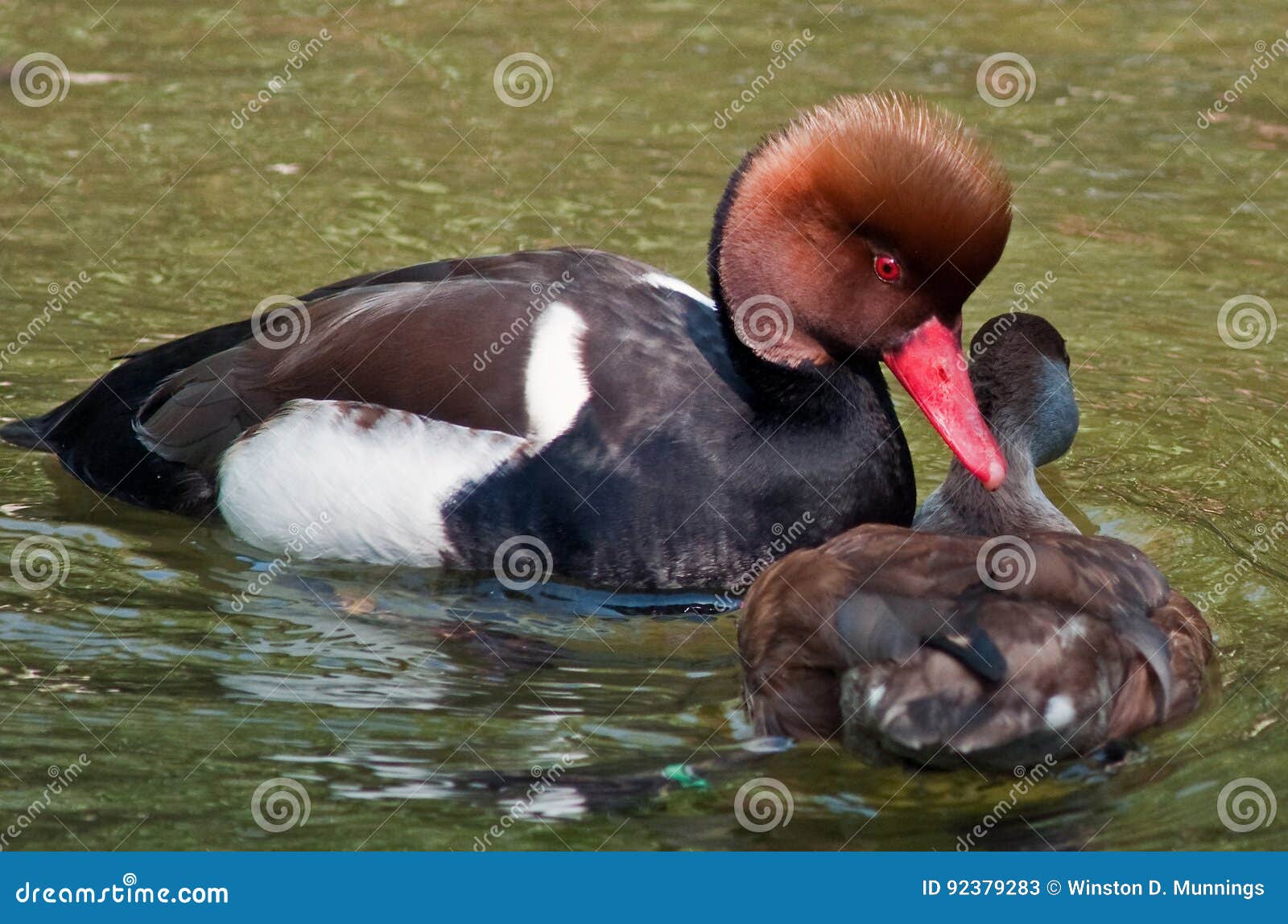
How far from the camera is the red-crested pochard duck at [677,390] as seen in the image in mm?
5328

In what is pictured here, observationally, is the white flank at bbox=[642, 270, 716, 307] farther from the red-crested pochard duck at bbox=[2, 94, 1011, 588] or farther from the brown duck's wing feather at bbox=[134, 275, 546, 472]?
the brown duck's wing feather at bbox=[134, 275, 546, 472]

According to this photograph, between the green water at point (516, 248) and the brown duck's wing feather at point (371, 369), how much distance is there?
38cm

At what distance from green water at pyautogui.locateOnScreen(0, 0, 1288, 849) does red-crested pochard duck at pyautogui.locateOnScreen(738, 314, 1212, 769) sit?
16 centimetres

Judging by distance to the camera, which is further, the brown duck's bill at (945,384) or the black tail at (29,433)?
the black tail at (29,433)

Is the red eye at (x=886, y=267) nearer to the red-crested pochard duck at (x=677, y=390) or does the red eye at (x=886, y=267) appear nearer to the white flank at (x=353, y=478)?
the red-crested pochard duck at (x=677, y=390)

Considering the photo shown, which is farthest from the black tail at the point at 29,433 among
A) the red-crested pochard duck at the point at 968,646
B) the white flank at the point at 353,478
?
the red-crested pochard duck at the point at 968,646

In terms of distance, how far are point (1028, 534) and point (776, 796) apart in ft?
3.51

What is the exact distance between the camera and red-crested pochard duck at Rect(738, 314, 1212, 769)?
14.2ft

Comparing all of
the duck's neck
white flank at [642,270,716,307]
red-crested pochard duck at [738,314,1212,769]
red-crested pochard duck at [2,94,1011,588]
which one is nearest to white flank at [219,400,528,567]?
red-crested pochard duck at [2,94,1011,588]

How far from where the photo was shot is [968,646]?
432cm

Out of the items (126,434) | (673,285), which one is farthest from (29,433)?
(673,285)

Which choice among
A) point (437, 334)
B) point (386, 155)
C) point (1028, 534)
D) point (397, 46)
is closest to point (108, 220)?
point (386, 155)

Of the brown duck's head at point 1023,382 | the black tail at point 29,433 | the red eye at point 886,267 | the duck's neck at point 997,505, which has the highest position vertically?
the red eye at point 886,267

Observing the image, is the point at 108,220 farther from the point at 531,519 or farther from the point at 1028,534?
the point at 1028,534
